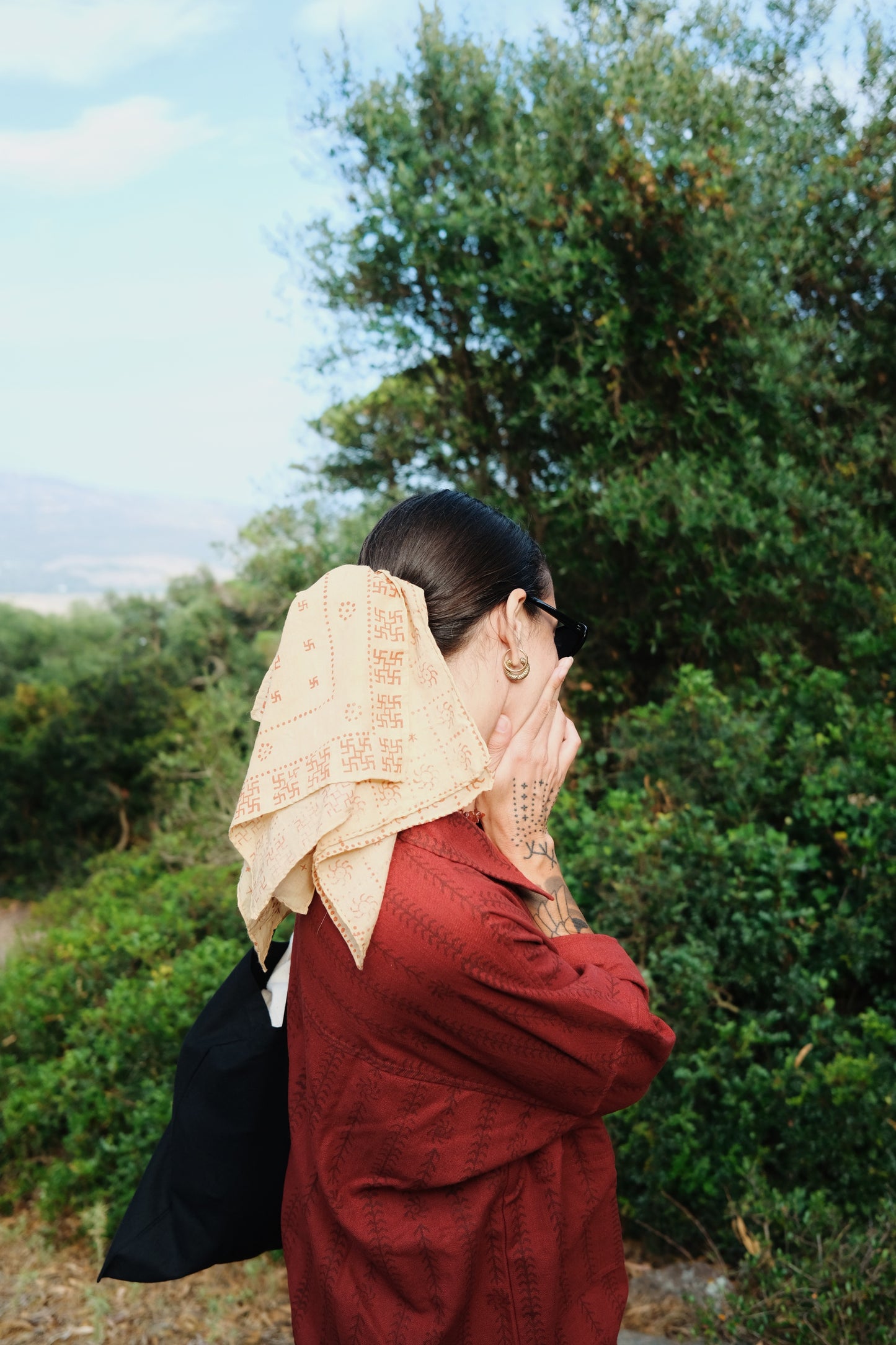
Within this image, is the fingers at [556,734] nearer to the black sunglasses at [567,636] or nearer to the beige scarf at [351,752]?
the black sunglasses at [567,636]

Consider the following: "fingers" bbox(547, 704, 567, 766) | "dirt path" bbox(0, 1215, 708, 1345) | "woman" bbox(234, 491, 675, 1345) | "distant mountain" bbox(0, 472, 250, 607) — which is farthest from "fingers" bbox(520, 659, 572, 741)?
"distant mountain" bbox(0, 472, 250, 607)

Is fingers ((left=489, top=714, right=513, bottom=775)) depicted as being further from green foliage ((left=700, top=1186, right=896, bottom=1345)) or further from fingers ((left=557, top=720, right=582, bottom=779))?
Answer: green foliage ((left=700, top=1186, right=896, bottom=1345))

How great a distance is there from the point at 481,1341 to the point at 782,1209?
5.46 ft

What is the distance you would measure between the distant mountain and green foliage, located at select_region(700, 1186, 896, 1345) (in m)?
28.5

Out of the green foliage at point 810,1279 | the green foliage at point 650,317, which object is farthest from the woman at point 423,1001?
the green foliage at point 650,317

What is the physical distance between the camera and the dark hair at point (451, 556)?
1631 mm

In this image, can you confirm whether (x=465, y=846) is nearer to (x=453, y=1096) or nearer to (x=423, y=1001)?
(x=423, y=1001)

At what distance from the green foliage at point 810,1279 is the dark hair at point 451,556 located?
2060 millimetres

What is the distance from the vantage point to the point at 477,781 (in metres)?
1.49

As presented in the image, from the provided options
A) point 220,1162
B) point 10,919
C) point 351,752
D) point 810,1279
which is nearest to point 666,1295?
point 810,1279

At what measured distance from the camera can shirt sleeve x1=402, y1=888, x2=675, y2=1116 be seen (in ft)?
4.57

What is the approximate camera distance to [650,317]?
5.10 metres

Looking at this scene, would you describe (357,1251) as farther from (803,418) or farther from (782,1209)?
(803,418)

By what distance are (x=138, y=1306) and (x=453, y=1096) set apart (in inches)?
112
